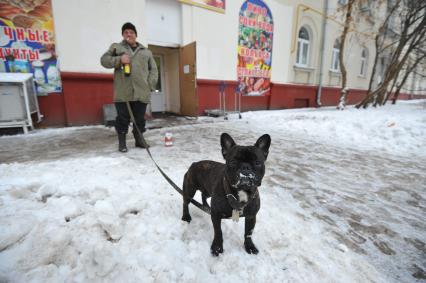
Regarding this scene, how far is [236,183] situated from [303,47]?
A: 39.6 feet

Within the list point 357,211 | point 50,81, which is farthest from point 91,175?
point 50,81

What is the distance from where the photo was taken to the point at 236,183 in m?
1.30

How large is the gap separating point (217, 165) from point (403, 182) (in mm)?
2854

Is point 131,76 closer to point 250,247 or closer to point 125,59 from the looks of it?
point 125,59

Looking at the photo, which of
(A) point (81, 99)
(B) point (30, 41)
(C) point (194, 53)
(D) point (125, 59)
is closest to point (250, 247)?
(D) point (125, 59)

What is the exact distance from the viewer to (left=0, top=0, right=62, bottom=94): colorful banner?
5.10 metres

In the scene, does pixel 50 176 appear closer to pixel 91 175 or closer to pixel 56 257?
pixel 91 175

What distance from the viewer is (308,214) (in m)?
2.18

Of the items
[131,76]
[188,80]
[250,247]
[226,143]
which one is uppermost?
[188,80]

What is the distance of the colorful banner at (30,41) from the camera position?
5.10 metres

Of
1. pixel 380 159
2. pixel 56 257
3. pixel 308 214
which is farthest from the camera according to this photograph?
pixel 380 159

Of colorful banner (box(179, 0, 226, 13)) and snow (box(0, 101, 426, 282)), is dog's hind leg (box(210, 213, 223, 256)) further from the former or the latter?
colorful banner (box(179, 0, 226, 13))

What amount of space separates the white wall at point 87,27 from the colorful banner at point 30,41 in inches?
7.9

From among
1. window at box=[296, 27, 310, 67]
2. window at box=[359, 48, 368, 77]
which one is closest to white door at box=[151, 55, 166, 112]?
window at box=[296, 27, 310, 67]
